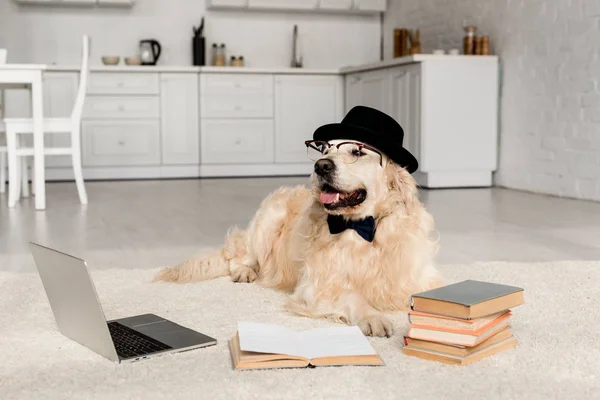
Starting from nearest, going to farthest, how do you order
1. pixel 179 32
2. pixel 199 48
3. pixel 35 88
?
pixel 35 88
pixel 199 48
pixel 179 32

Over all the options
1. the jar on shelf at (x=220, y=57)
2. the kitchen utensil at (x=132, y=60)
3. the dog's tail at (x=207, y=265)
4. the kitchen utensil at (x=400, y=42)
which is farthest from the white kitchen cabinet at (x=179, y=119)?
the dog's tail at (x=207, y=265)

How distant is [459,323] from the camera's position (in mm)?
1705

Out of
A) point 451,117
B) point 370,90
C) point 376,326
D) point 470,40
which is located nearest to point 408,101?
point 451,117

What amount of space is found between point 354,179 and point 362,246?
0.71 ft

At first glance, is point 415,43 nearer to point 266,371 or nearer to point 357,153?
point 357,153

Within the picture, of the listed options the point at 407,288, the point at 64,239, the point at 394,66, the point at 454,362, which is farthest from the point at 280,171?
the point at 454,362

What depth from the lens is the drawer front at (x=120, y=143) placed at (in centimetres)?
712

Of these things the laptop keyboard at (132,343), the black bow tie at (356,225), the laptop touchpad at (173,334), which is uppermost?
the black bow tie at (356,225)

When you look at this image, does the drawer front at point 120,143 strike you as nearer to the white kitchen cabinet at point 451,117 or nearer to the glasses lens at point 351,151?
the white kitchen cabinet at point 451,117

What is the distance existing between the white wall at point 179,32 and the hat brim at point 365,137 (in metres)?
6.03

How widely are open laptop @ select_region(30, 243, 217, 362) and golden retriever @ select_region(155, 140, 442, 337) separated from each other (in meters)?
0.37

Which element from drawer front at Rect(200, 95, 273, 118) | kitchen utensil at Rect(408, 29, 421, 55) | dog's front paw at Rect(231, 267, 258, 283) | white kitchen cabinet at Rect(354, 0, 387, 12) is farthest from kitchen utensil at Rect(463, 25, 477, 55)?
dog's front paw at Rect(231, 267, 258, 283)

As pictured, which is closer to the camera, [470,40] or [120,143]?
[470,40]

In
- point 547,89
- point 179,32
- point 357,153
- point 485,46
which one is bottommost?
point 357,153
